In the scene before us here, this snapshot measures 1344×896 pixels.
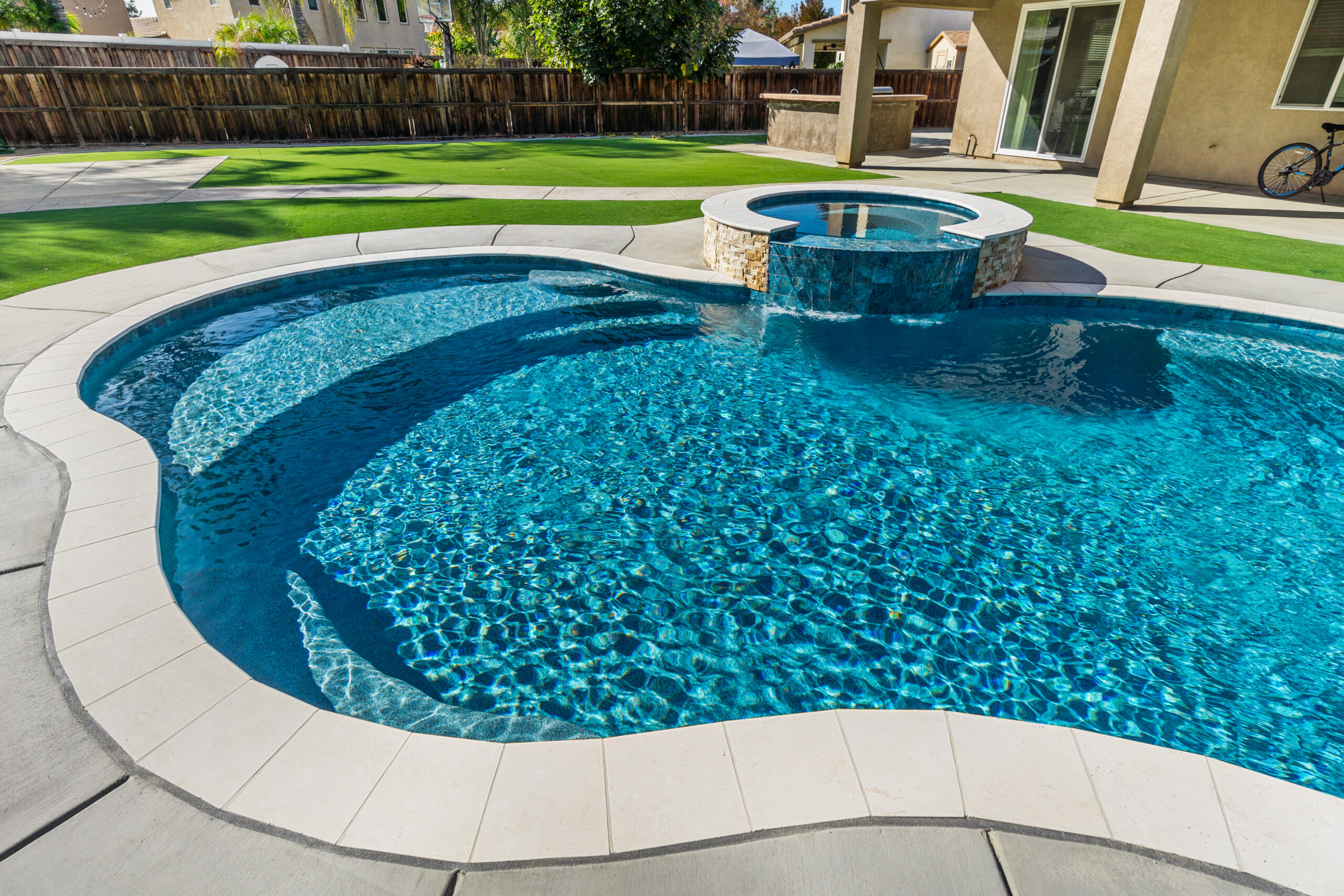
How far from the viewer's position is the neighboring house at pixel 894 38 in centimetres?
3825

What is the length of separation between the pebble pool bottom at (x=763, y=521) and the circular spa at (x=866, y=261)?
516 millimetres

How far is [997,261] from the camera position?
786cm

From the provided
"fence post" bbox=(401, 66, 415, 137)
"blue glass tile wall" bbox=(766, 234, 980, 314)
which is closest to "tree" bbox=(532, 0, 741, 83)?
"fence post" bbox=(401, 66, 415, 137)

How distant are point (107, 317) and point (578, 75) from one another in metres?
17.7

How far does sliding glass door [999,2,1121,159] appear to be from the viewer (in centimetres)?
1422

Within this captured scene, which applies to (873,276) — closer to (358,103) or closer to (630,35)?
(630,35)

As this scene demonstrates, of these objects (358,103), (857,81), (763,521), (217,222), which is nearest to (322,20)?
(358,103)

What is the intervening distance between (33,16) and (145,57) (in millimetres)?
22262

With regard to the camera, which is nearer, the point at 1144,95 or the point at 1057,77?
the point at 1144,95

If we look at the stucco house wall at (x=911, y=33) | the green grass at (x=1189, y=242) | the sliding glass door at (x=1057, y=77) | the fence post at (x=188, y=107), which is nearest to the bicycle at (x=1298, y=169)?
the green grass at (x=1189, y=242)

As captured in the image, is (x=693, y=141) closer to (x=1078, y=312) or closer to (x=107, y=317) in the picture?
(x=1078, y=312)

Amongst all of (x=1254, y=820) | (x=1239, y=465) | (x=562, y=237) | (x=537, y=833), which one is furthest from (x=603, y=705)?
(x=562, y=237)

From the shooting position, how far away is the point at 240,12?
3288 centimetres

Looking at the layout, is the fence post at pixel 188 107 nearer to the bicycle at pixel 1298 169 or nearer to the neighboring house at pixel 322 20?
the neighboring house at pixel 322 20
